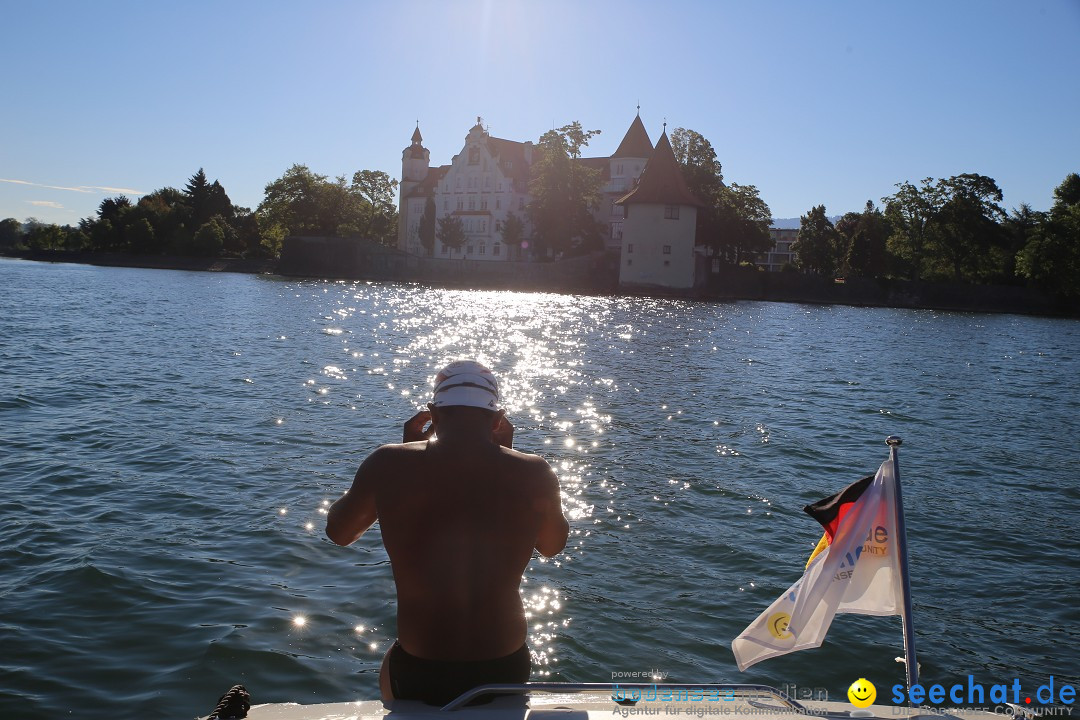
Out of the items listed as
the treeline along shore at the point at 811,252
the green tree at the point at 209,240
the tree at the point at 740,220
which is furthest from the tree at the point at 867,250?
the green tree at the point at 209,240

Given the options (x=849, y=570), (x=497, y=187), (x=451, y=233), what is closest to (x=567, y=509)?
(x=849, y=570)

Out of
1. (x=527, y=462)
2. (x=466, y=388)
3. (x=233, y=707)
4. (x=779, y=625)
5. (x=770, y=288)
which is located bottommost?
(x=233, y=707)

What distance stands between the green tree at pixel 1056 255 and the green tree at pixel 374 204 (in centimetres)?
7893

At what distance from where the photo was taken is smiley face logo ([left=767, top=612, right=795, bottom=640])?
4.13 metres

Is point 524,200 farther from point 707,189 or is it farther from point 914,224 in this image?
point 914,224

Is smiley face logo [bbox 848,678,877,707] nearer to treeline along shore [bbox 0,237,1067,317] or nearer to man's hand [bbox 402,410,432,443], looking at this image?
man's hand [bbox 402,410,432,443]

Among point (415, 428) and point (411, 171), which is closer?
point (415, 428)

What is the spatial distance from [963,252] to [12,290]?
82747 millimetres

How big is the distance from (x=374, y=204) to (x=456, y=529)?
125426 millimetres

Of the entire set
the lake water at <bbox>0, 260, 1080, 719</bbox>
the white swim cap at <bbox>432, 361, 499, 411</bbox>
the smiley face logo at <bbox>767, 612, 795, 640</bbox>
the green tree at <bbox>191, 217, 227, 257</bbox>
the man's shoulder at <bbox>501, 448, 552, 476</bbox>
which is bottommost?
the lake water at <bbox>0, 260, 1080, 719</bbox>

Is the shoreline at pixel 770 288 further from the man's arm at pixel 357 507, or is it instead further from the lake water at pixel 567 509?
the man's arm at pixel 357 507

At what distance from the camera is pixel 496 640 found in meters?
3.75

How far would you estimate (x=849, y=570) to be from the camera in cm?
411

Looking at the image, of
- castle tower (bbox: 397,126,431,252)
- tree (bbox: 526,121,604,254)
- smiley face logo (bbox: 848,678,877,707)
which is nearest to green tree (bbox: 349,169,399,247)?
castle tower (bbox: 397,126,431,252)
